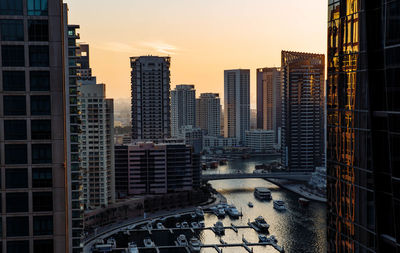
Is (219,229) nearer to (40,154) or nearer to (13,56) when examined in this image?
(40,154)

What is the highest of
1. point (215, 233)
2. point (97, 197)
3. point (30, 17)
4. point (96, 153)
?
point (30, 17)

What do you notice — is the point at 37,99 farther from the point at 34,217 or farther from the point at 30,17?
the point at 34,217

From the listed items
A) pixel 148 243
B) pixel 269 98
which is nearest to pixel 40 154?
pixel 148 243

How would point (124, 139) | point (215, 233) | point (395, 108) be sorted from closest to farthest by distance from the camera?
point (395, 108)
point (215, 233)
point (124, 139)

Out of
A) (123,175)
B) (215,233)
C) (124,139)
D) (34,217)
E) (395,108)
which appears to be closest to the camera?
(395,108)

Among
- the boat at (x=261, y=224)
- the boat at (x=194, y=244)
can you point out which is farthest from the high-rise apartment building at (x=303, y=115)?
the boat at (x=194, y=244)

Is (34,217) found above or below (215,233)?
above

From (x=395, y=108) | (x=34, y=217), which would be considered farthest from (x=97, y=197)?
(x=395, y=108)

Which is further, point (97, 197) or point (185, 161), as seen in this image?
point (185, 161)
